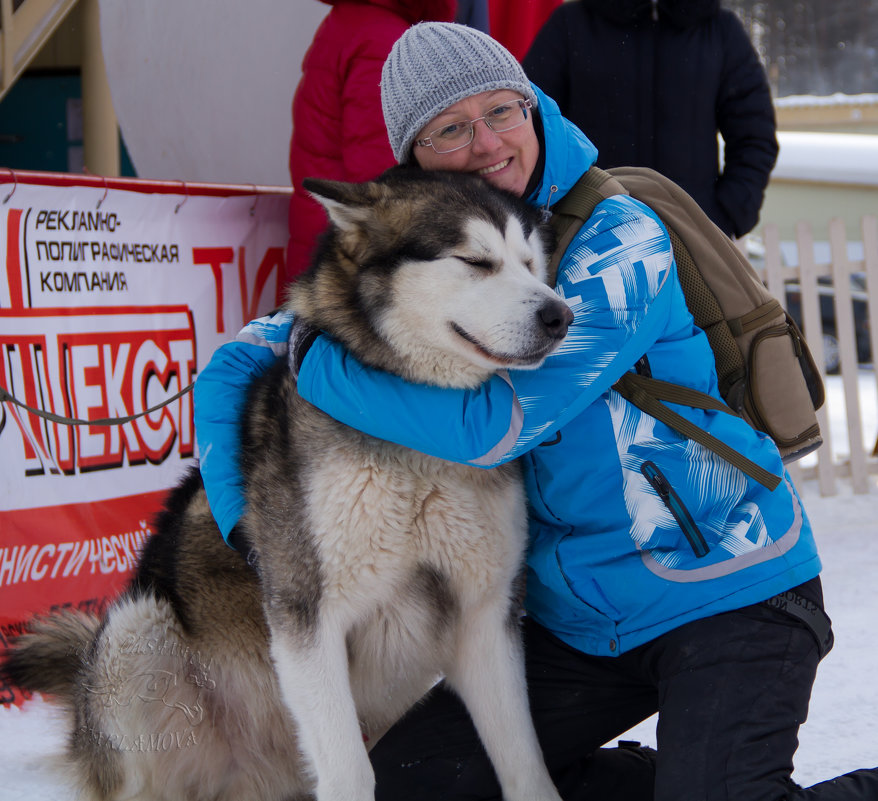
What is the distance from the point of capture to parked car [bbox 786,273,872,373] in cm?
884

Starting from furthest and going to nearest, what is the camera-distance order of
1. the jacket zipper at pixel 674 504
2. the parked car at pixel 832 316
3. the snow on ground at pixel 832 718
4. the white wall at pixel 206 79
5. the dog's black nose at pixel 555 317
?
1. the parked car at pixel 832 316
2. the white wall at pixel 206 79
3. the snow on ground at pixel 832 718
4. the jacket zipper at pixel 674 504
5. the dog's black nose at pixel 555 317

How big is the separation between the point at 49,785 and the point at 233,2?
347 cm

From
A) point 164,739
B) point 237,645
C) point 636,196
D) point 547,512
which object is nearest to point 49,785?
point 164,739

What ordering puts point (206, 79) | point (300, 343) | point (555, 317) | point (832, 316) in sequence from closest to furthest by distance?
point (555, 317)
point (300, 343)
point (206, 79)
point (832, 316)

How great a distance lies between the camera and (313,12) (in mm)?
4555

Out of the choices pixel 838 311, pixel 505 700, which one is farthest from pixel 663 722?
pixel 838 311

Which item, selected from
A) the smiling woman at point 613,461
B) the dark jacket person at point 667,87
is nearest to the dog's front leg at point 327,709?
the smiling woman at point 613,461

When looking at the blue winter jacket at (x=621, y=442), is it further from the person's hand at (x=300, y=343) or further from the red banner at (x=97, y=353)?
the red banner at (x=97, y=353)

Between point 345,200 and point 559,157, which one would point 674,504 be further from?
point 345,200

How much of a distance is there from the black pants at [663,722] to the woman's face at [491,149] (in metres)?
0.98

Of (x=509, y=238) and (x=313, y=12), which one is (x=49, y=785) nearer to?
(x=509, y=238)

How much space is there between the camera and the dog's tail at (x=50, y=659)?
218 cm

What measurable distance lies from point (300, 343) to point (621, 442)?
2.15 ft

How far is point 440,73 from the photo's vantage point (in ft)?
6.38
